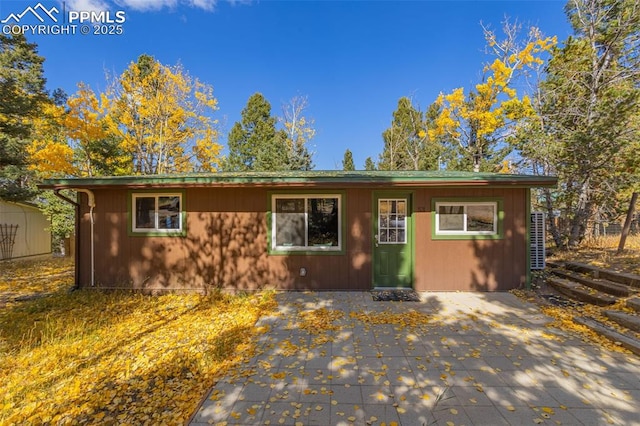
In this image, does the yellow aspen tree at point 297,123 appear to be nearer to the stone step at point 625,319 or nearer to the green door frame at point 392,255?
the green door frame at point 392,255

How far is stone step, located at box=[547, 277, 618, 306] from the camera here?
4.30 metres

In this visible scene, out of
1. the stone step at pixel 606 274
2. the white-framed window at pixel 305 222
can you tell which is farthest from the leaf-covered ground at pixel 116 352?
the stone step at pixel 606 274

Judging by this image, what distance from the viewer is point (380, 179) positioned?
5.01m

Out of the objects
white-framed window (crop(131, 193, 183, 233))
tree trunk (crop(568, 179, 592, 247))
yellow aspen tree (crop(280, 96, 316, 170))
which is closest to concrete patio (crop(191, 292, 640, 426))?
white-framed window (crop(131, 193, 183, 233))

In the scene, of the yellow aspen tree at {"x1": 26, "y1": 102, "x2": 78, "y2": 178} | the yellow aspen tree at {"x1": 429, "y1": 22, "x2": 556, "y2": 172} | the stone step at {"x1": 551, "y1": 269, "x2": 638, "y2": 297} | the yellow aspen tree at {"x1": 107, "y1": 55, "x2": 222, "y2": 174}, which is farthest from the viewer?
the yellow aspen tree at {"x1": 107, "y1": 55, "x2": 222, "y2": 174}

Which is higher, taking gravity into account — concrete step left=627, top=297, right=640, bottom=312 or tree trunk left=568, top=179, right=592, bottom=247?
tree trunk left=568, top=179, right=592, bottom=247

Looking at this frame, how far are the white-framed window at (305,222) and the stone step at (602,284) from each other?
460cm

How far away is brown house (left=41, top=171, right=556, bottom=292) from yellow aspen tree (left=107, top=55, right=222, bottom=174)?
8885 millimetres

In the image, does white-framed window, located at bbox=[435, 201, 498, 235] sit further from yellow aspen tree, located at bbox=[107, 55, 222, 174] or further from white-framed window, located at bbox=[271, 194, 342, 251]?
yellow aspen tree, located at bbox=[107, 55, 222, 174]

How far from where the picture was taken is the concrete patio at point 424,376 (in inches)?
84.8

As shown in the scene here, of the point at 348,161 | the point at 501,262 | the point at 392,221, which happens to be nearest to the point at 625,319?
the point at 501,262

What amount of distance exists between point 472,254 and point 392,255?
1587mm

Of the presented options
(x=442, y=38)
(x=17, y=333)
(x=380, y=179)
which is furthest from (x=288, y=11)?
(x=17, y=333)

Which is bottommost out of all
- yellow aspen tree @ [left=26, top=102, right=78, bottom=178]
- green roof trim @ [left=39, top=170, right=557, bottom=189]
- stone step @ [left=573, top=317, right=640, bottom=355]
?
stone step @ [left=573, top=317, right=640, bottom=355]
